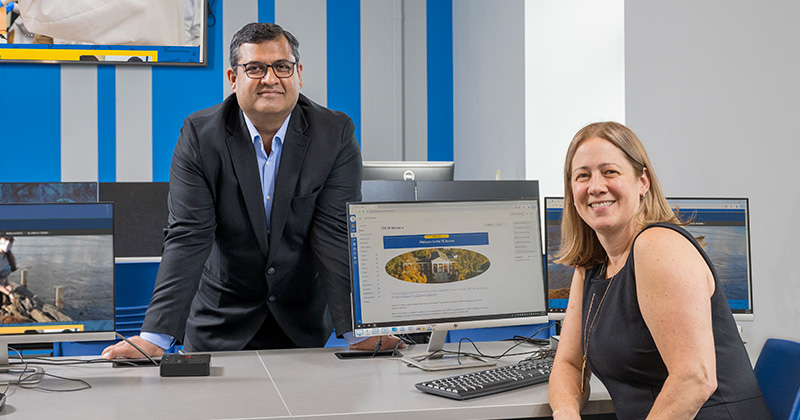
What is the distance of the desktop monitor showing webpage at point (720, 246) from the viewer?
1910mm

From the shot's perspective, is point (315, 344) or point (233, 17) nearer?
point (315, 344)

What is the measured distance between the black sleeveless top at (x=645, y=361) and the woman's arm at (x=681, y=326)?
53 millimetres

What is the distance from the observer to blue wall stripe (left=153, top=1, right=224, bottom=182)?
15.8 ft

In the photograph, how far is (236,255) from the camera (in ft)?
6.81

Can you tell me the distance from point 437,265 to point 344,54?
11.5 ft

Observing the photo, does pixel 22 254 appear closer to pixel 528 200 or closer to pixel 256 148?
pixel 256 148

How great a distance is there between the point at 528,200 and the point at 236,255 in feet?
2.81

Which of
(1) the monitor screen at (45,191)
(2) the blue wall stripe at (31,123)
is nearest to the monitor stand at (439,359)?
(1) the monitor screen at (45,191)

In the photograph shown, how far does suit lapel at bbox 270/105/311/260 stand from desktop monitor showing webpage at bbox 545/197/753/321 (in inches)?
28.7

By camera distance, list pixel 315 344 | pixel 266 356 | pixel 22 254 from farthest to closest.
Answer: pixel 315 344
pixel 266 356
pixel 22 254

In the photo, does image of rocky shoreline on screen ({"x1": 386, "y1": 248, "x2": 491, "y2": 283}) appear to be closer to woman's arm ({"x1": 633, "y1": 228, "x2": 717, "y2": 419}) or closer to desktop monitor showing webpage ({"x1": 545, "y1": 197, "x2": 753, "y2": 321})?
desktop monitor showing webpage ({"x1": 545, "y1": 197, "x2": 753, "y2": 321})

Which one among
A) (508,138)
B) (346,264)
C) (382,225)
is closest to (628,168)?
(382,225)

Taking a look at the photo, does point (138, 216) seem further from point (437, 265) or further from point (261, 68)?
point (437, 265)

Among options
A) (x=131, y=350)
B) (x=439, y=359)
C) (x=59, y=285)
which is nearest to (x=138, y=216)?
(x=131, y=350)
